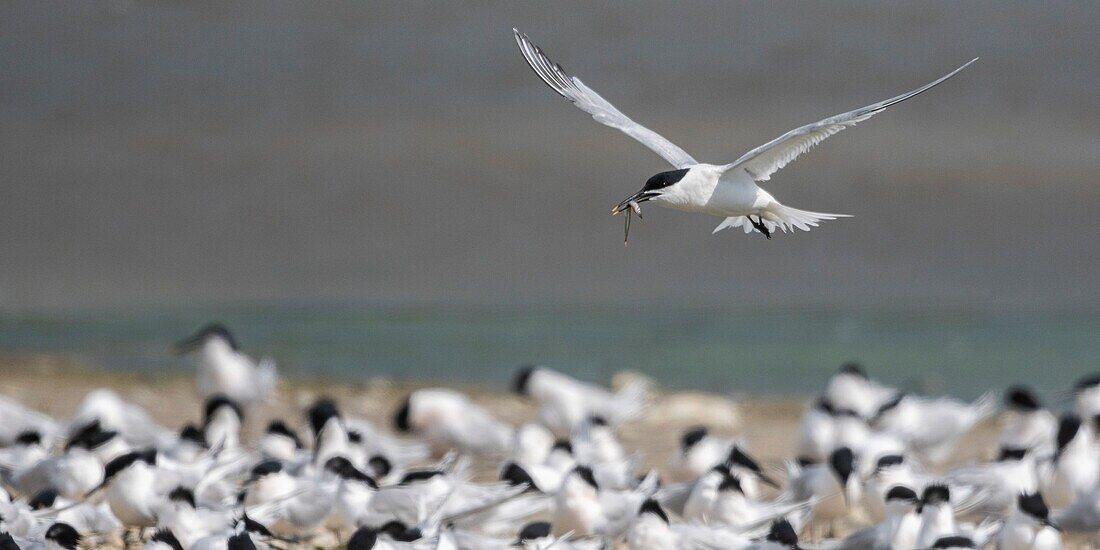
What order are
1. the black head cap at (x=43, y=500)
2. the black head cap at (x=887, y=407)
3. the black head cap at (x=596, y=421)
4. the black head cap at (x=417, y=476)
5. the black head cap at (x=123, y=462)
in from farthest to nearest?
the black head cap at (x=887, y=407), the black head cap at (x=596, y=421), the black head cap at (x=417, y=476), the black head cap at (x=123, y=462), the black head cap at (x=43, y=500)

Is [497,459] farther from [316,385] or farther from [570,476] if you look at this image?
[316,385]

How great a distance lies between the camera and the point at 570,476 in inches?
249

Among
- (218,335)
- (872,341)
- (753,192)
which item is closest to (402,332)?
(872,341)

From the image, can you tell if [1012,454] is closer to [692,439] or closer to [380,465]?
[692,439]

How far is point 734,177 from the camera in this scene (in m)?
4.64

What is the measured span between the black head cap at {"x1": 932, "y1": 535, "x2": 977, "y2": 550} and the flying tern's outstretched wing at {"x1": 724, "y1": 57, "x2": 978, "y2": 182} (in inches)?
63.5

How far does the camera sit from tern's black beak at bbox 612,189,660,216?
168 inches

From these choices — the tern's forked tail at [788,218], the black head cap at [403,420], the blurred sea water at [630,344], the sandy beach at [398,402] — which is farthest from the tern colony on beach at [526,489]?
the blurred sea water at [630,344]

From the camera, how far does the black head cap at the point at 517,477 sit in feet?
22.1

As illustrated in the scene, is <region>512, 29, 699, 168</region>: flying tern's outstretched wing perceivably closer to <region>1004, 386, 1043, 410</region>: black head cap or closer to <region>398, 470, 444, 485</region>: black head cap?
<region>398, 470, 444, 485</region>: black head cap

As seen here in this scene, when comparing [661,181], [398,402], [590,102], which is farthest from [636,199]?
[398,402]

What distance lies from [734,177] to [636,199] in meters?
0.49

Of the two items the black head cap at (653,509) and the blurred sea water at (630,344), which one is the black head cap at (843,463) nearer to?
the black head cap at (653,509)

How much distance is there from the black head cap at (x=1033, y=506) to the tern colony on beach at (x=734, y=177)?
1704 millimetres
